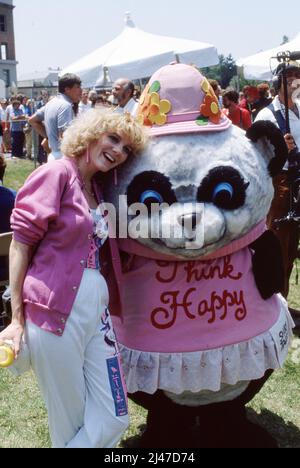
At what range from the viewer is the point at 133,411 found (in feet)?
10.8

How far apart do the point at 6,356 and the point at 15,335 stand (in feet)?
0.28

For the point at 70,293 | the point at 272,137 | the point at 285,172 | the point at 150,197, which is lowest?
the point at 70,293

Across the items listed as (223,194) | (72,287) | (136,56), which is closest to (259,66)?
(136,56)

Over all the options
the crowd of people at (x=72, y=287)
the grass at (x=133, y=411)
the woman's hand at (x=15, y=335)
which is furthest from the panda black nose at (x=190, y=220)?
the grass at (x=133, y=411)

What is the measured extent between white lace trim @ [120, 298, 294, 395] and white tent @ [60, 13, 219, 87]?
5.94 meters

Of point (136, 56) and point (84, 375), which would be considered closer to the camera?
point (84, 375)

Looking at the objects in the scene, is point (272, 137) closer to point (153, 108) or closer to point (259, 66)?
point (153, 108)

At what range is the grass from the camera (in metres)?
3.08

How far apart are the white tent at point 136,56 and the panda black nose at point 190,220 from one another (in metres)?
5.90

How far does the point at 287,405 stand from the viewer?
131 inches

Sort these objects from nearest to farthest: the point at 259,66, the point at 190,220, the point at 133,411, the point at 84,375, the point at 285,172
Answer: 1. the point at 84,375
2. the point at 190,220
3. the point at 133,411
4. the point at 285,172
5. the point at 259,66

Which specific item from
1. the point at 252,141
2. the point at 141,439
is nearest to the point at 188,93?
the point at 252,141

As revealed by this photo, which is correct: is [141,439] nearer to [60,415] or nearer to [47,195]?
[60,415]

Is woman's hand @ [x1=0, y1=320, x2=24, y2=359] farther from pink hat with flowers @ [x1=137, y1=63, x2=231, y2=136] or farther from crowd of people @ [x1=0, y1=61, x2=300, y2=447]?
pink hat with flowers @ [x1=137, y1=63, x2=231, y2=136]
